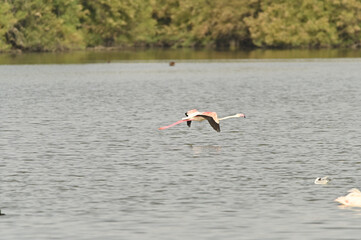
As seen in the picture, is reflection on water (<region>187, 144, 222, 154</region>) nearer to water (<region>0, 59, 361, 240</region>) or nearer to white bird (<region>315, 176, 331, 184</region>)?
water (<region>0, 59, 361, 240</region>)

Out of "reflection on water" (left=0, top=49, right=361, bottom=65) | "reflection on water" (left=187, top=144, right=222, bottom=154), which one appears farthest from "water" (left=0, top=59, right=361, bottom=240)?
"reflection on water" (left=0, top=49, right=361, bottom=65)

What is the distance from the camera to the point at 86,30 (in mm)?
152125

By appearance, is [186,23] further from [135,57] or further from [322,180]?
[322,180]

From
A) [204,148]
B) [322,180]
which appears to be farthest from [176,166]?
[322,180]

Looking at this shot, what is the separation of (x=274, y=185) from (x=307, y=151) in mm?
6459

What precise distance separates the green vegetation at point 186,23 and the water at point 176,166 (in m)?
81.7

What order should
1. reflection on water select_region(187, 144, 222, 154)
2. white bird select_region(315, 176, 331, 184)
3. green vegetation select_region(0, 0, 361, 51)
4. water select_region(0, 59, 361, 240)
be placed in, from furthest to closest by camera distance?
green vegetation select_region(0, 0, 361, 51) < reflection on water select_region(187, 144, 222, 154) < white bird select_region(315, 176, 331, 184) < water select_region(0, 59, 361, 240)

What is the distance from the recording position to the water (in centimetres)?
1783

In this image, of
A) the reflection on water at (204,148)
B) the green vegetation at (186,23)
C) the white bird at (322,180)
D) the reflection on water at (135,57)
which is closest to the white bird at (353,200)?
the white bird at (322,180)

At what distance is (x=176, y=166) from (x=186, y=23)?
138 m

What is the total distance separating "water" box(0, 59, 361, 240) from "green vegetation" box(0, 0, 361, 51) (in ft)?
268

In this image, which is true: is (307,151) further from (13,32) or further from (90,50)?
(90,50)

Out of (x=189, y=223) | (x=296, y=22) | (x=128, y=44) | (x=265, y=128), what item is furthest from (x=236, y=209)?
(x=128, y=44)

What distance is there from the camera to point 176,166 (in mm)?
25344
